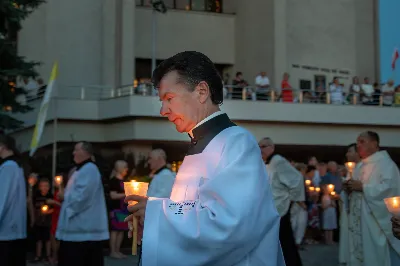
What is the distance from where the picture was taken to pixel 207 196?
99.7 inches

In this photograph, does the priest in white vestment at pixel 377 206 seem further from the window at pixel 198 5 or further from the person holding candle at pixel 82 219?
the window at pixel 198 5

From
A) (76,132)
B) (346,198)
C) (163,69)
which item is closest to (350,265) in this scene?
(346,198)

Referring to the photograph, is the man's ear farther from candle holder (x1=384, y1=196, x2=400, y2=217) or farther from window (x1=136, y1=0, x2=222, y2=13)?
window (x1=136, y1=0, x2=222, y2=13)

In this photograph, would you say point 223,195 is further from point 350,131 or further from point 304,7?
point 304,7

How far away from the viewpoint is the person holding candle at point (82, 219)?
768 centimetres

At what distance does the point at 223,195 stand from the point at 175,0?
27230 millimetres

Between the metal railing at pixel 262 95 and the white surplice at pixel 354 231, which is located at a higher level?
the metal railing at pixel 262 95

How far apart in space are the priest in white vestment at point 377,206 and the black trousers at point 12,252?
426 cm

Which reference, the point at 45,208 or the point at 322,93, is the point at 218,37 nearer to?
the point at 322,93

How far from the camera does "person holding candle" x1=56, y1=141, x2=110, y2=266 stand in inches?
303

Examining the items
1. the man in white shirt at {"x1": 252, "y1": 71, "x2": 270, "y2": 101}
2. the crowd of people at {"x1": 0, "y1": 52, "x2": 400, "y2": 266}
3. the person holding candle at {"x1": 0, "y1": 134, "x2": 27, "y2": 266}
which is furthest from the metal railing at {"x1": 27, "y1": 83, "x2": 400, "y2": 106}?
the person holding candle at {"x1": 0, "y1": 134, "x2": 27, "y2": 266}

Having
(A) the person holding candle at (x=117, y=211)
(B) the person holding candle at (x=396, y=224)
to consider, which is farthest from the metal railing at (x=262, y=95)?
(B) the person holding candle at (x=396, y=224)

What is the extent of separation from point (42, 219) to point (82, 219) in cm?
345

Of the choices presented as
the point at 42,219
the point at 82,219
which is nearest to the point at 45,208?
the point at 42,219
